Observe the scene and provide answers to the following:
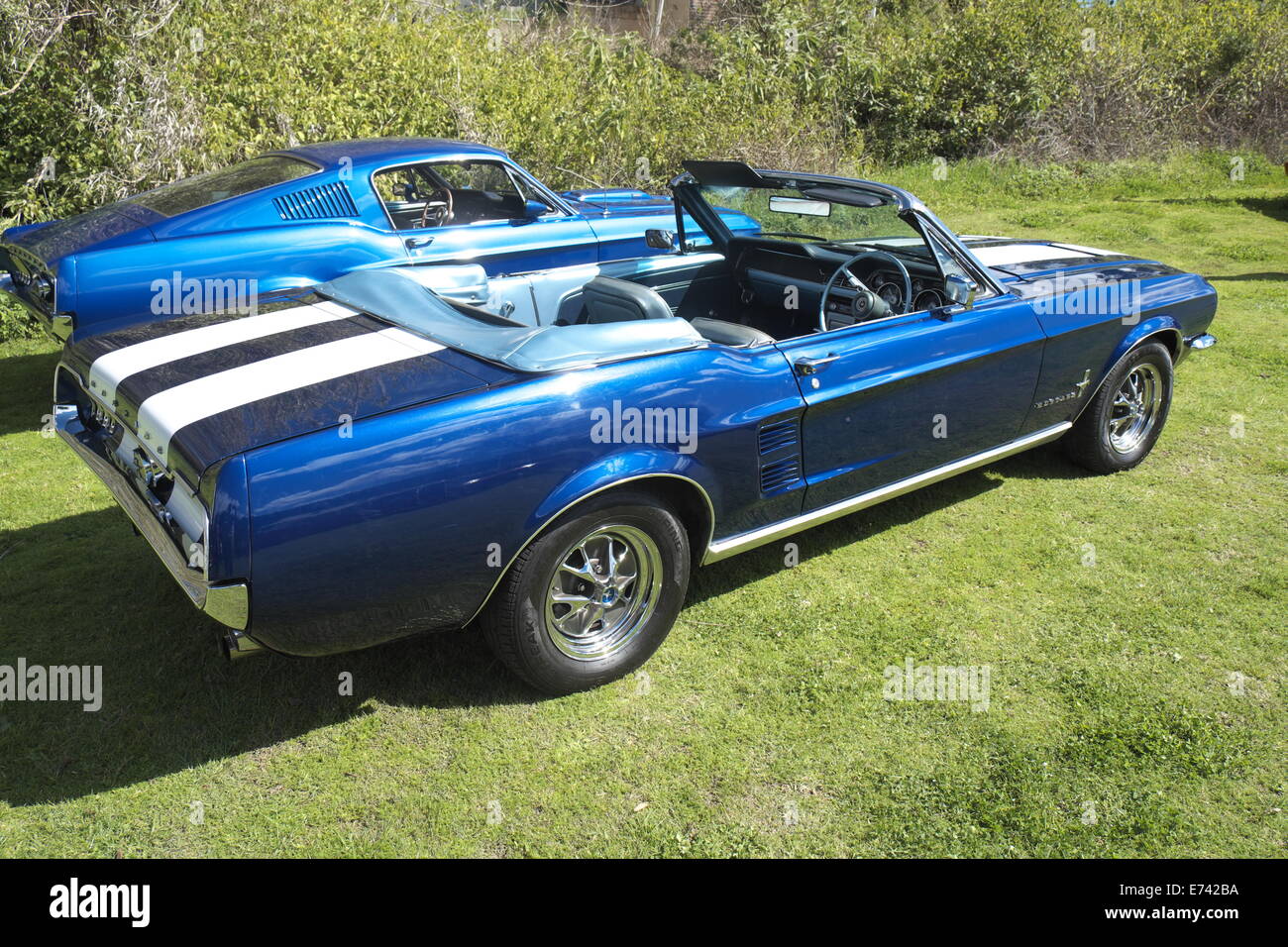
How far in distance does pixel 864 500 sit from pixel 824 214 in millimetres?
1280

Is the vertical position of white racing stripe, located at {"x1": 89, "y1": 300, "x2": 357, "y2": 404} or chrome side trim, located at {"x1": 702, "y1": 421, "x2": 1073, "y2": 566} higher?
white racing stripe, located at {"x1": 89, "y1": 300, "x2": 357, "y2": 404}

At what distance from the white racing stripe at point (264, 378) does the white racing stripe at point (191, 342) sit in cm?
29

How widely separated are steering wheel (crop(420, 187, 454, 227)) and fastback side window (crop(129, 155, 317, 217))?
0.72m

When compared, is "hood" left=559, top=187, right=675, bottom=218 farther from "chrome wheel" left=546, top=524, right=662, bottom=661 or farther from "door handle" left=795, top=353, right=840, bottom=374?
"chrome wheel" left=546, top=524, right=662, bottom=661

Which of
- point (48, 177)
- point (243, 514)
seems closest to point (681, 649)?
point (243, 514)

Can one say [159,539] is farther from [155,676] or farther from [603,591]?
[603,591]

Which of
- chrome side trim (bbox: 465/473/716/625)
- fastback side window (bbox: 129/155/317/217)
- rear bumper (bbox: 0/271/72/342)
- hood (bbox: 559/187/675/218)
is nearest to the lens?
chrome side trim (bbox: 465/473/716/625)

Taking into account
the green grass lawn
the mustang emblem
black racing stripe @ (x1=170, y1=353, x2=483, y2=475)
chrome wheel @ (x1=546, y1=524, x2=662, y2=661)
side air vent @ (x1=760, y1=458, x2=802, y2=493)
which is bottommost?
the green grass lawn

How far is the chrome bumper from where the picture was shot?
250cm

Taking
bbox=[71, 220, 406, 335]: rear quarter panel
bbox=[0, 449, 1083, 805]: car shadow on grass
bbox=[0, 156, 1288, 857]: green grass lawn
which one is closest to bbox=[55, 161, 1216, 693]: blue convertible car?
bbox=[0, 156, 1288, 857]: green grass lawn

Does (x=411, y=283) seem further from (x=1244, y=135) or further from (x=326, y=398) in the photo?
(x=1244, y=135)

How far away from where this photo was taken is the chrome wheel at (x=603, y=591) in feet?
10.5
